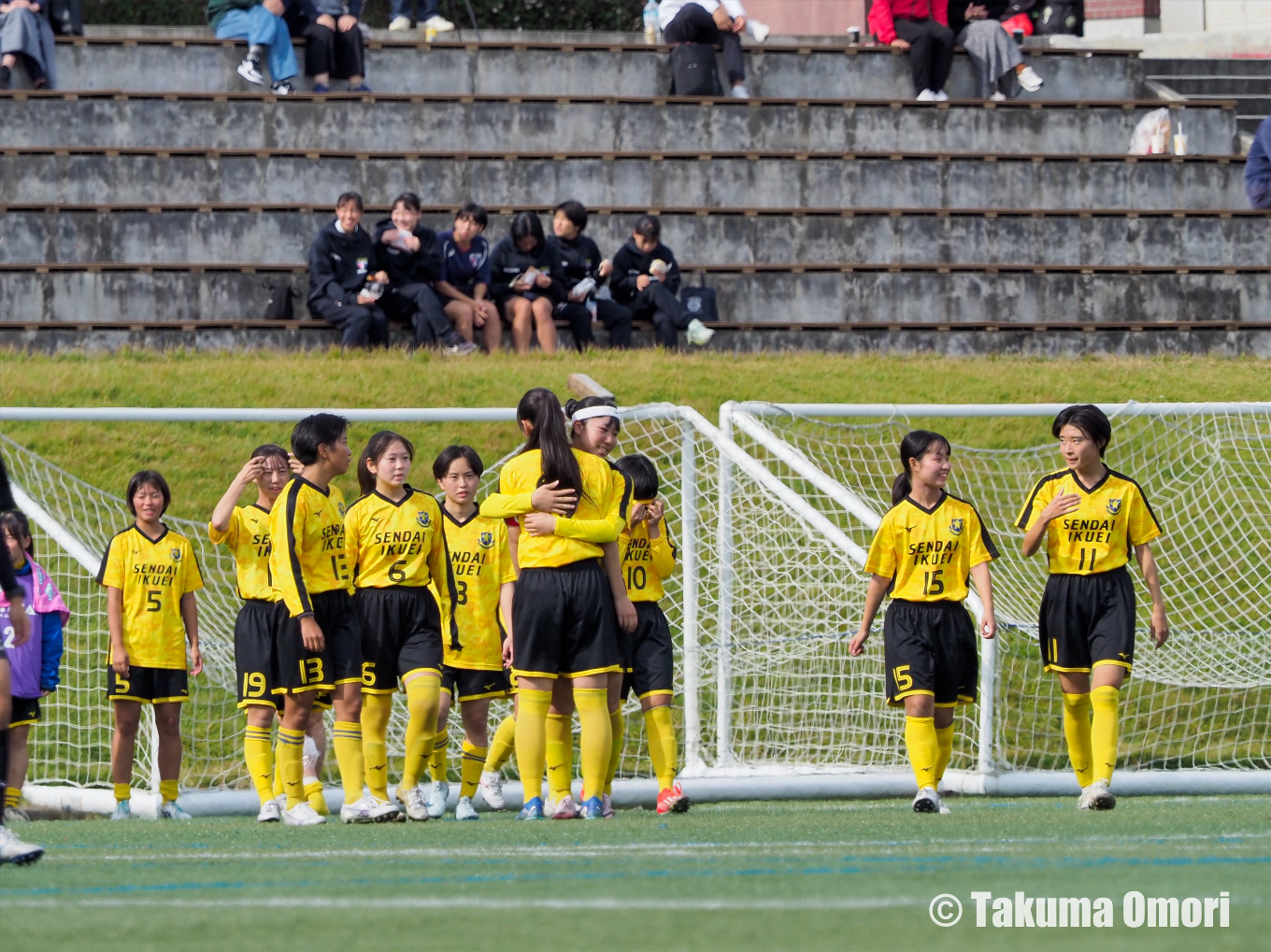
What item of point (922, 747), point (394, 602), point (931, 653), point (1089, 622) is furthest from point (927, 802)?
point (394, 602)

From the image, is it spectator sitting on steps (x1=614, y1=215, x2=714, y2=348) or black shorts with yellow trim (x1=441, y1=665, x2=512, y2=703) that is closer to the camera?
black shorts with yellow trim (x1=441, y1=665, x2=512, y2=703)

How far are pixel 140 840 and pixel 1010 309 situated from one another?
1161 centimetres

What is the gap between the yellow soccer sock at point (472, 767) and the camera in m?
9.06

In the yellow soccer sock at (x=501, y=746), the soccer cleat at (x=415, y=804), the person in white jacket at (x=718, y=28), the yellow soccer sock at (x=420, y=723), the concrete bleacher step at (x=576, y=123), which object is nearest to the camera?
the yellow soccer sock at (x=420, y=723)

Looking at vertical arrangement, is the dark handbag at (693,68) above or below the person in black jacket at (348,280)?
above

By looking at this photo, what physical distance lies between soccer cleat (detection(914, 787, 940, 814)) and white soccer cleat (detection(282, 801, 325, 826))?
8.78 feet

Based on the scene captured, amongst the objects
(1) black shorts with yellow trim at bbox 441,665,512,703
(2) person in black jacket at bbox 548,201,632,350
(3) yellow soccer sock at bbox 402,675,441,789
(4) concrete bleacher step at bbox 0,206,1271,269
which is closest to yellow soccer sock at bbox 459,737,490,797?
(1) black shorts with yellow trim at bbox 441,665,512,703

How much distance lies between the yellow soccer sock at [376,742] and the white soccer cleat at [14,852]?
107 inches

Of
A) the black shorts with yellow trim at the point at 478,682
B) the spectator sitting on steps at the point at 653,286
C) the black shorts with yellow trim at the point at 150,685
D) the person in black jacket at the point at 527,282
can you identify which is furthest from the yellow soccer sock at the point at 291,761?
the spectator sitting on steps at the point at 653,286

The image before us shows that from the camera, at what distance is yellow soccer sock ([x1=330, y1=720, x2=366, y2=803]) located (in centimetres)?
817

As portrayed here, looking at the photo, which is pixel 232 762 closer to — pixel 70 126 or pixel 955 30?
pixel 70 126

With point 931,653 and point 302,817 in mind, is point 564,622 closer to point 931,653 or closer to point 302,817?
point 302,817

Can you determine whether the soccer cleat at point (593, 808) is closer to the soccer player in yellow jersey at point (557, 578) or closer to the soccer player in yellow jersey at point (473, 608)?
the soccer player in yellow jersey at point (557, 578)

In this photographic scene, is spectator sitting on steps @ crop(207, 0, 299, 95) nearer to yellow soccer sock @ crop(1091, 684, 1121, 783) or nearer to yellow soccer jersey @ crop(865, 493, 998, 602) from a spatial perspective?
yellow soccer jersey @ crop(865, 493, 998, 602)
